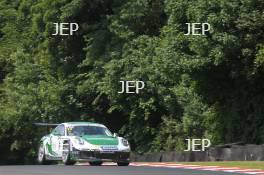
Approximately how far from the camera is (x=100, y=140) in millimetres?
23266

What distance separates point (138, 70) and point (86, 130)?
17551 mm

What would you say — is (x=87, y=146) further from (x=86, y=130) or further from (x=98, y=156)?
(x=86, y=130)

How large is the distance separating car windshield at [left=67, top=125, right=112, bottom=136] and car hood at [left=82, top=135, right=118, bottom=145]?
0.49m

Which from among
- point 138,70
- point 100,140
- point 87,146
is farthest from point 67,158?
point 138,70

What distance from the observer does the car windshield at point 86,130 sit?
78.8 feet

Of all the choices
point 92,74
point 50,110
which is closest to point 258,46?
point 92,74

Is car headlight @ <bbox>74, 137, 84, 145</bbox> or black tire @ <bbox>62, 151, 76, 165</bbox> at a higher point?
car headlight @ <bbox>74, 137, 84, 145</bbox>

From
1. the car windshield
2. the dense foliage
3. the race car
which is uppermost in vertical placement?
the dense foliage

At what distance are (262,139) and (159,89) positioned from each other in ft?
26.7

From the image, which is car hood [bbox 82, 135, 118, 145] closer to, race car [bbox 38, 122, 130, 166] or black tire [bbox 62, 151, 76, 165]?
race car [bbox 38, 122, 130, 166]

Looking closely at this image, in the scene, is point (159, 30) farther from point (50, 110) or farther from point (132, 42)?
point (50, 110)

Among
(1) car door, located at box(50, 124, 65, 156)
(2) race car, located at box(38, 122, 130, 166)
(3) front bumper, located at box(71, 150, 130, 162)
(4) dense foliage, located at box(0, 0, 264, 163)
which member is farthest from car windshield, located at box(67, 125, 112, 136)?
(4) dense foliage, located at box(0, 0, 264, 163)

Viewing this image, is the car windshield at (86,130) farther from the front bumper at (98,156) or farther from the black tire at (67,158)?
the front bumper at (98,156)

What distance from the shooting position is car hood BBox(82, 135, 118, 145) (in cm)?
2316
